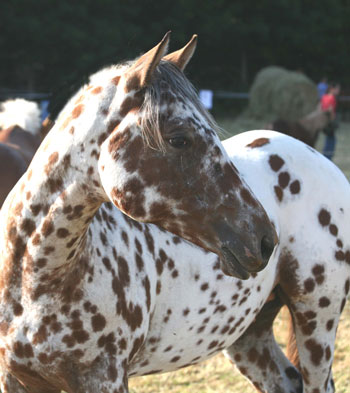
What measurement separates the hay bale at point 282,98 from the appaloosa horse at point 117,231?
18255 mm

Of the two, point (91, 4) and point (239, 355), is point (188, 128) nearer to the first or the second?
point (239, 355)

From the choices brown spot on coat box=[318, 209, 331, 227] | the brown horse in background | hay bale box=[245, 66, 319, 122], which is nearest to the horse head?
brown spot on coat box=[318, 209, 331, 227]

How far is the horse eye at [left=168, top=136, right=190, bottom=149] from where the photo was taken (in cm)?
196

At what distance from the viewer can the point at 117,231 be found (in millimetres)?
2373

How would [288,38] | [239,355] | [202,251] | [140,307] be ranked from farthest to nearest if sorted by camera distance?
[288,38]
[239,355]
[202,251]
[140,307]

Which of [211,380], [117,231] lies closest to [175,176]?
[117,231]

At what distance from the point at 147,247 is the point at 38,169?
Result: 0.53 m

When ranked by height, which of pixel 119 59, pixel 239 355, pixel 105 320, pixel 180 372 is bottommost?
pixel 180 372

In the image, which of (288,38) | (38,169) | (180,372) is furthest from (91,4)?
(38,169)

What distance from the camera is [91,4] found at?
21828 millimetres

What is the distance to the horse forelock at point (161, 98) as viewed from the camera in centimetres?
194

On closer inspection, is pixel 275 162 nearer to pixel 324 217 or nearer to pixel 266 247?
pixel 324 217

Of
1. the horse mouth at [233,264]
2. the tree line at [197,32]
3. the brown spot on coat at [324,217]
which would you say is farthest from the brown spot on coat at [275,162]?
the tree line at [197,32]

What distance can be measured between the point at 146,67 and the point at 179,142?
0.25 metres
